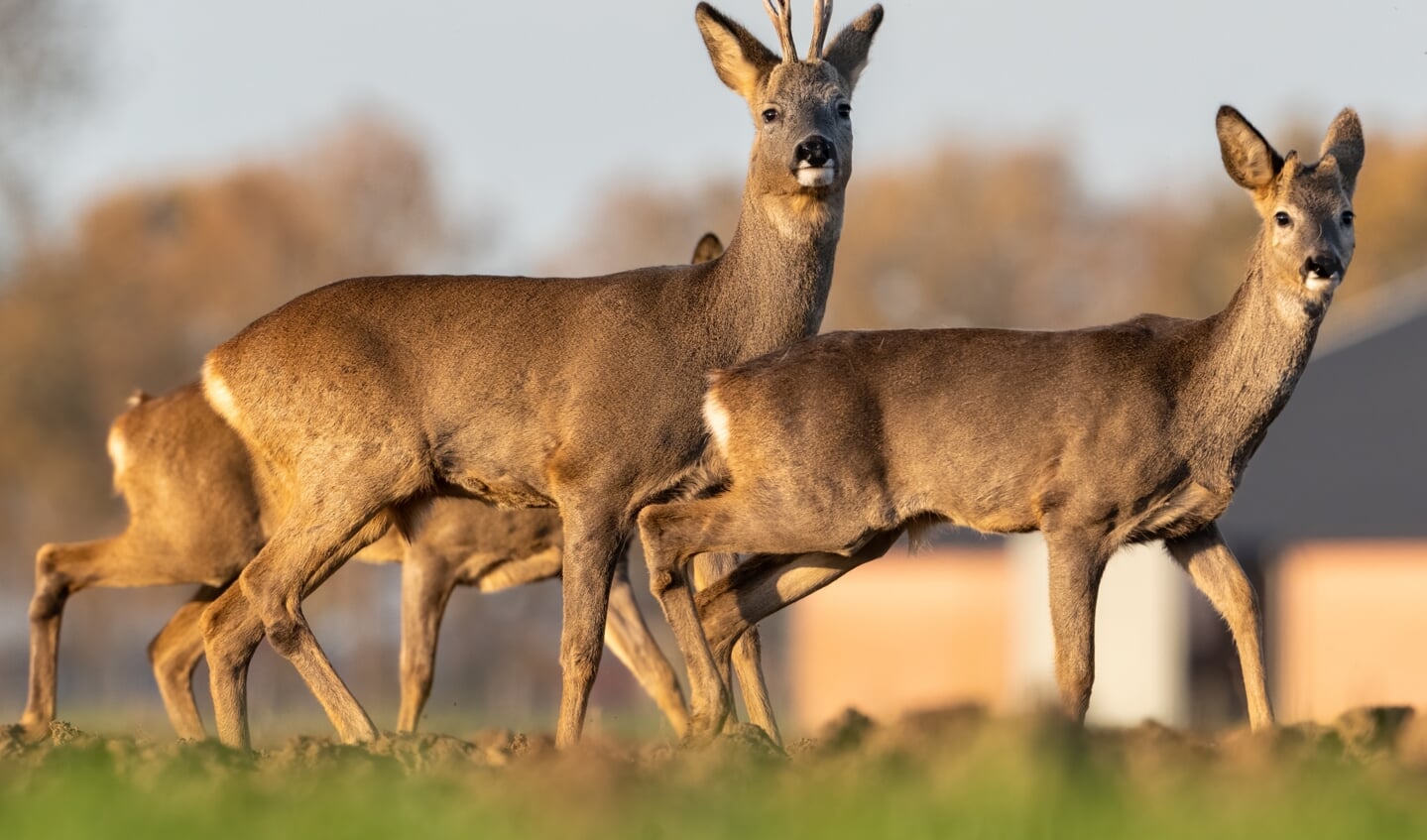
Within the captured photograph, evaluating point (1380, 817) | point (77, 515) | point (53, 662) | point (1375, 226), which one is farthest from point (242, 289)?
point (1380, 817)

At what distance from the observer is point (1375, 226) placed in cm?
5591

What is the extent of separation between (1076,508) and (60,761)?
3.86m

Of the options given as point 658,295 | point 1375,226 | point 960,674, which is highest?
point 1375,226

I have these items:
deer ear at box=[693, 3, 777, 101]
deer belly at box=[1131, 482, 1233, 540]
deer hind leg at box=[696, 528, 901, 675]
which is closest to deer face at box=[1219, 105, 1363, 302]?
deer belly at box=[1131, 482, 1233, 540]

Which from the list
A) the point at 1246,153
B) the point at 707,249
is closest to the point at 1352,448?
the point at 707,249

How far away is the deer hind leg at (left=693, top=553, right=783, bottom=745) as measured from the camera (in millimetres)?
9688

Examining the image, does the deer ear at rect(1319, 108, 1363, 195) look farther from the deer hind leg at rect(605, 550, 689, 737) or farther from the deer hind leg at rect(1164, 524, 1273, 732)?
the deer hind leg at rect(605, 550, 689, 737)

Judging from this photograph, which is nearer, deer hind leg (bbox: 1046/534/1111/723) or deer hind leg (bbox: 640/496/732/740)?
deer hind leg (bbox: 1046/534/1111/723)

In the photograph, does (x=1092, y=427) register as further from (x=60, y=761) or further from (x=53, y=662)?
(x=53, y=662)

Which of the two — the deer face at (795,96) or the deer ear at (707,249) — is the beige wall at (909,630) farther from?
the deer face at (795,96)

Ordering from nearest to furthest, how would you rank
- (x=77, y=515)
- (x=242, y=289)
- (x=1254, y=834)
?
(x=1254, y=834) < (x=77, y=515) < (x=242, y=289)

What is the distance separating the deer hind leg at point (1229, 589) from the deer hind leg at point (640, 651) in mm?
2932

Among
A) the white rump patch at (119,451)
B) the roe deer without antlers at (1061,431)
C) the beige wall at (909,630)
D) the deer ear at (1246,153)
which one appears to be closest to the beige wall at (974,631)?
the beige wall at (909,630)

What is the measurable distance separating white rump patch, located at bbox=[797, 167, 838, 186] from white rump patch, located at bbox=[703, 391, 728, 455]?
38.8 inches
